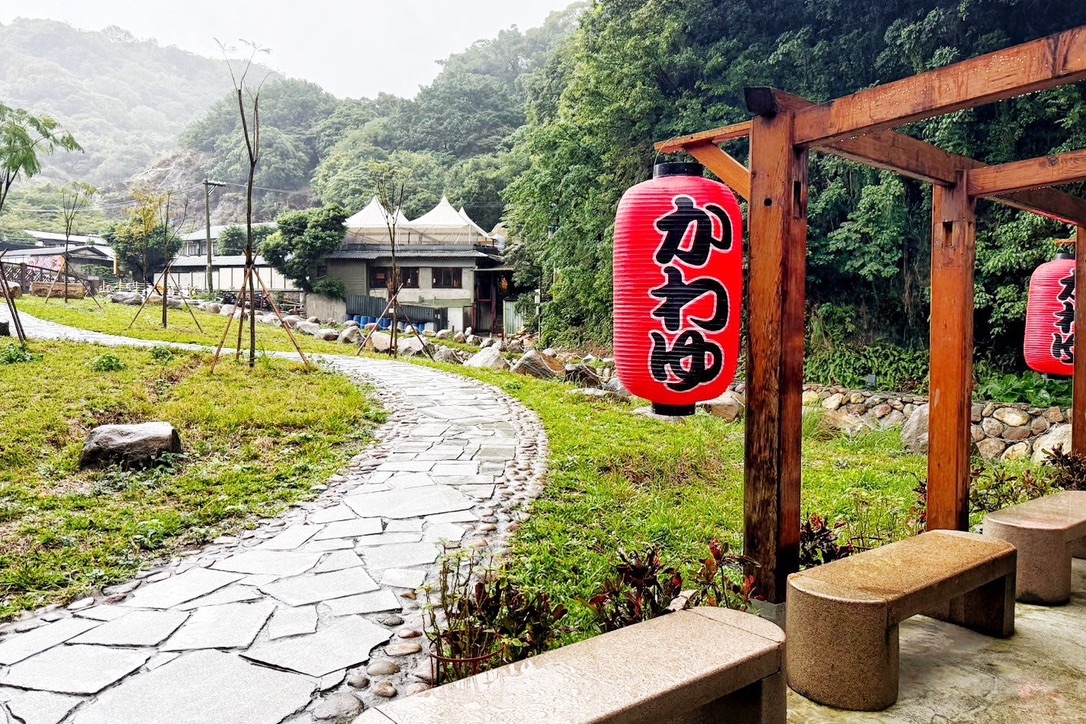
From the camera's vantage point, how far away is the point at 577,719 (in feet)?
6.64

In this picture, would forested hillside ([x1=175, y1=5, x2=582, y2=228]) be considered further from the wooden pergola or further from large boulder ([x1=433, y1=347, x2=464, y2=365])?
the wooden pergola

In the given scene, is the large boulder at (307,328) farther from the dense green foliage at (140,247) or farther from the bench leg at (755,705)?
the bench leg at (755,705)

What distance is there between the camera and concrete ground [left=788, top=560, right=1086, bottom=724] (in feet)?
9.87

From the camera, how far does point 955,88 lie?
3.04 meters

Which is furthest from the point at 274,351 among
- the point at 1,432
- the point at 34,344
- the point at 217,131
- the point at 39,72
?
the point at 39,72

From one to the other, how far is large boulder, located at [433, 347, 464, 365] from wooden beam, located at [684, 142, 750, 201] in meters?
16.0

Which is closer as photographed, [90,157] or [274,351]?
[274,351]

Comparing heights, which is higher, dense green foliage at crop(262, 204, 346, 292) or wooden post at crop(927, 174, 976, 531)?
dense green foliage at crop(262, 204, 346, 292)

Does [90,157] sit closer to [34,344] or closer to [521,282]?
[521,282]

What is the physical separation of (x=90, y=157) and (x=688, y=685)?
108112mm

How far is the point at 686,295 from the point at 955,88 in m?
1.58

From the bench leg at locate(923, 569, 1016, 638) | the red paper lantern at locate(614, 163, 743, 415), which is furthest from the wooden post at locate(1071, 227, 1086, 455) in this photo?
the red paper lantern at locate(614, 163, 743, 415)

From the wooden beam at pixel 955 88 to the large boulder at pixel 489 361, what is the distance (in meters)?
13.8

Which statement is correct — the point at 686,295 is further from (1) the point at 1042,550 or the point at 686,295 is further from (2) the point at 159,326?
(2) the point at 159,326
